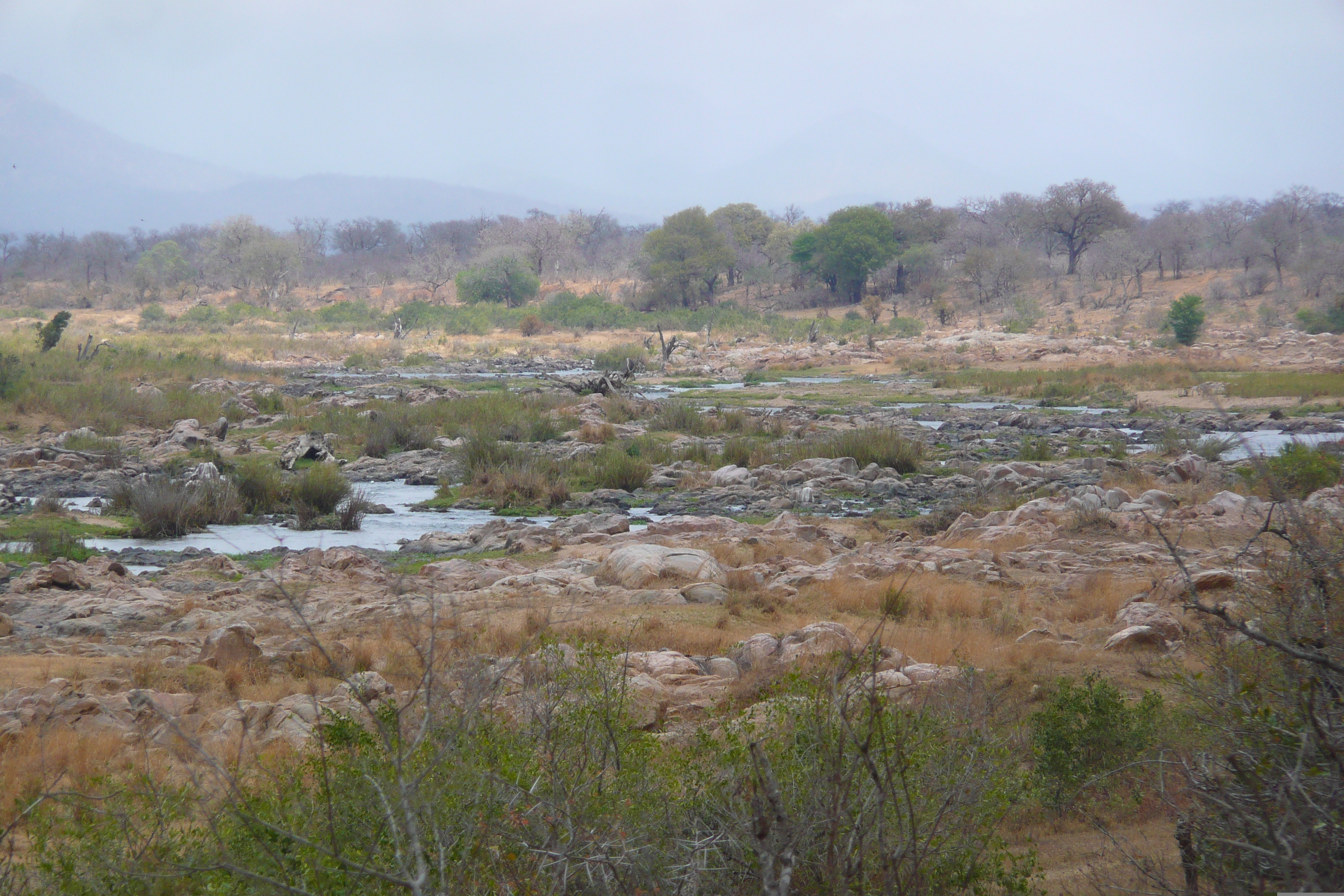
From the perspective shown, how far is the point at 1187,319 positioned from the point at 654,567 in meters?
35.3

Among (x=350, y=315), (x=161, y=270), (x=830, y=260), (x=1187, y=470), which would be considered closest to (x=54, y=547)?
(x=1187, y=470)

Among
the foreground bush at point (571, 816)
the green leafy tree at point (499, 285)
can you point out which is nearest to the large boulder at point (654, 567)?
the foreground bush at point (571, 816)

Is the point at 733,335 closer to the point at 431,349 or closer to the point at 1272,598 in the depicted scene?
the point at 431,349

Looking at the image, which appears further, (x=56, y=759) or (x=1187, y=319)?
(x=1187, y=319)

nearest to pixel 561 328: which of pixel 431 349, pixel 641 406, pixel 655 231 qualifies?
pixel 431 349

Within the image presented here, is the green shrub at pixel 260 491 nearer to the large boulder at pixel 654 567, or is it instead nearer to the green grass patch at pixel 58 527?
the green grass patch at pixel 58 527

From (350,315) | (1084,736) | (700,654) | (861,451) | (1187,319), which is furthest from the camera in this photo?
(350,315)

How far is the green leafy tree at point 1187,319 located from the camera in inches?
1428

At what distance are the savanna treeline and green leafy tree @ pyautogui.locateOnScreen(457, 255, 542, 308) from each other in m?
0.11

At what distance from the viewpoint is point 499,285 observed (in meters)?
66.2

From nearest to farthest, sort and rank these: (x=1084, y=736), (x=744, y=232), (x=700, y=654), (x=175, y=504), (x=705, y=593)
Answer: (x=1084, y=736) < (x=700, y=654) < (x=705, y=593) < (x=175, y=504) < (x=744, y=232)

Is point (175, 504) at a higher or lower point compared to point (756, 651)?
higher

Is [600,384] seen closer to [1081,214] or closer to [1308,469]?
[1308,469]

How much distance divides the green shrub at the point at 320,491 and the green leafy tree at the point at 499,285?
53.8 metres
